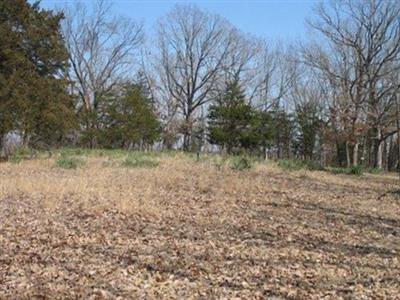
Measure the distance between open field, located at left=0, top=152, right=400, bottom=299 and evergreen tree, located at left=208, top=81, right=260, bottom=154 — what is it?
87.8 feet

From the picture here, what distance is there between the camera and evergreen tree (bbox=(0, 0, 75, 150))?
755 inches

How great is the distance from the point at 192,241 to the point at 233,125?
109ft

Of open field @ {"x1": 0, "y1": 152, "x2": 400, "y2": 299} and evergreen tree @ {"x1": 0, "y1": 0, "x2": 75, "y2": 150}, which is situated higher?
evergreen tree @ {"x1": 0, "y1": 0, "x2": 75, "y2": 150}

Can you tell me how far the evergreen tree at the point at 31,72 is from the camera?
63.0 ft

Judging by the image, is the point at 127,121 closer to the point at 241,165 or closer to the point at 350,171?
the point at 350,171

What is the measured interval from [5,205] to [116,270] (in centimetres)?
494

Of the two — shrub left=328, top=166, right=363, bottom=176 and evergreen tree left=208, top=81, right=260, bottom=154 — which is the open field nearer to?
shrub left=328, top=166, right=363, bottom=176

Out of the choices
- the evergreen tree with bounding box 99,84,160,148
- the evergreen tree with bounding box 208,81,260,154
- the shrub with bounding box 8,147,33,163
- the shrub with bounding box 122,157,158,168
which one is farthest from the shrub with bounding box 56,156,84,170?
the evergreen tree with bounding box 208,81,260,154

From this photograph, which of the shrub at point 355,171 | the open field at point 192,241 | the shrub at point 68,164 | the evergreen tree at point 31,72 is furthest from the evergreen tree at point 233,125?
the open field at point 192,241

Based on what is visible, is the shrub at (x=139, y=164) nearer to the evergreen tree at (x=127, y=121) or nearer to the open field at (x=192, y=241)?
the open field at (x=192, y=241)

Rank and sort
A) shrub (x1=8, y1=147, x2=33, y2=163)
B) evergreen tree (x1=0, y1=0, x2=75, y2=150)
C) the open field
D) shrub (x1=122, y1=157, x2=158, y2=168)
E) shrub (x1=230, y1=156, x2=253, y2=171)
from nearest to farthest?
the open field → shrub (x1=122, y1=157, x2=158, y2=168) → shrub (x1=230, y1=156, x2=253, y2=171) → evergreen tree (x1=0, y1=0, x2=75, y2=150) → shrub (x1=8, y1=147, x2=33, y2=163)

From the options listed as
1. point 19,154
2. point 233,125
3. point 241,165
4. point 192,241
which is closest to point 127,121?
point 233,125

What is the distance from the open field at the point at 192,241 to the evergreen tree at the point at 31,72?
6773mm

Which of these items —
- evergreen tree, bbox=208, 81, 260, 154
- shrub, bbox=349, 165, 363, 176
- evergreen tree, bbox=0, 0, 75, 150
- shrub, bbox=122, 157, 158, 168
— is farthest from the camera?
evergreen tree, bbox=208, 81, 260, 154
